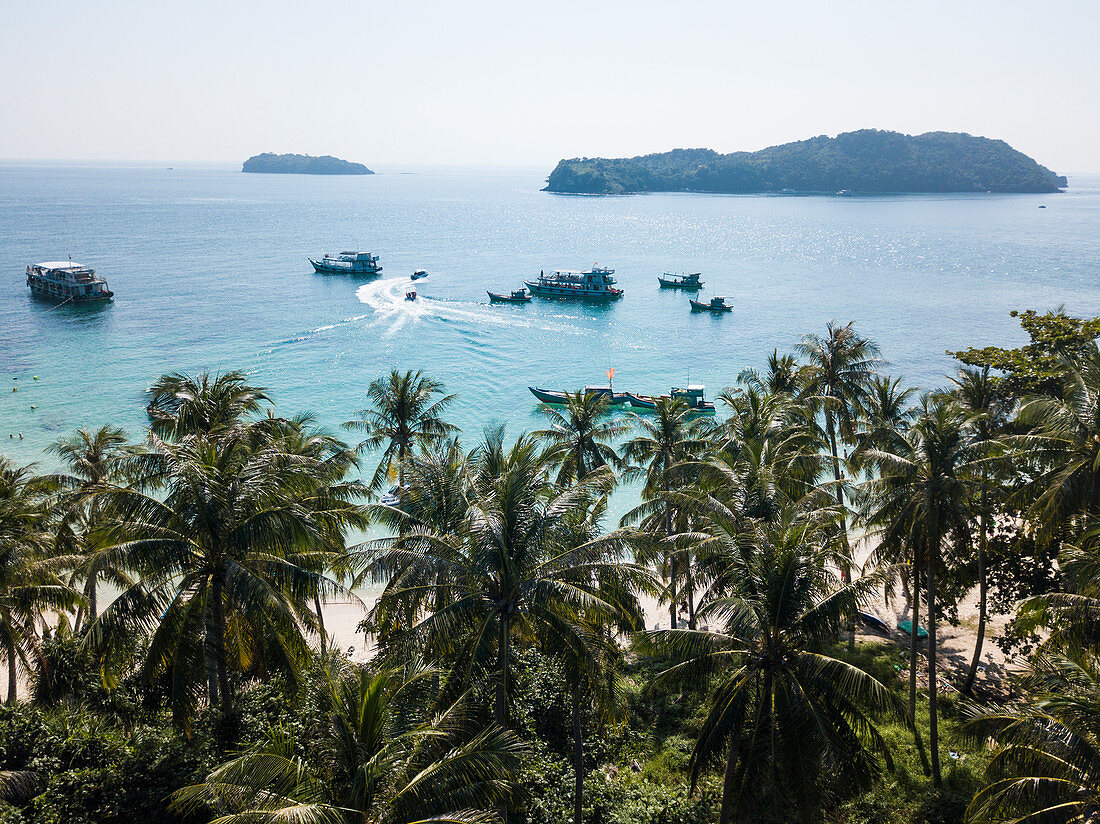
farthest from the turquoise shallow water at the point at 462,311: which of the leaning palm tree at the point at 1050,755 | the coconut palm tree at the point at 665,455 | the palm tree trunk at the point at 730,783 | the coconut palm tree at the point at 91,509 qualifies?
the leaning palm tree at the point at 1050,755

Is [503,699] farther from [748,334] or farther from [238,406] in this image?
[748,334]

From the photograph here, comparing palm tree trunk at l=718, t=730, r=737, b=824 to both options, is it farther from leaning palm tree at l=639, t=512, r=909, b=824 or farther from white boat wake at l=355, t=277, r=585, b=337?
white boat wake at l=355, t=277, r=585, b=337

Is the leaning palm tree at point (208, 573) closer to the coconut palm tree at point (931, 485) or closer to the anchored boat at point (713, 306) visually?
the coconut palm tree at point (931, 485)

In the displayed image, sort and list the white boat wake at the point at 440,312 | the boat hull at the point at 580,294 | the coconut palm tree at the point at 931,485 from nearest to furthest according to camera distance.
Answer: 1. the coconut palm tree at the point at 931,485
2. the white boat wake at the point at 440,312
3. the boat hull at the point at 580,294

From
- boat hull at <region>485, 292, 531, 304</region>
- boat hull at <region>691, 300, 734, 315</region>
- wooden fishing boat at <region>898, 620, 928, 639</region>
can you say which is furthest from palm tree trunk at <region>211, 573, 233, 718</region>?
boat hull at <region>691, 300, 734, 315</region>

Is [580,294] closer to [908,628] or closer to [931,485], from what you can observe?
[908,628]
